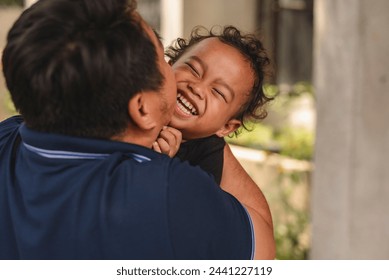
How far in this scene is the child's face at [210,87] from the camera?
2.08 meters

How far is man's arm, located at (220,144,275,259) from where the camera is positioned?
1537 mm

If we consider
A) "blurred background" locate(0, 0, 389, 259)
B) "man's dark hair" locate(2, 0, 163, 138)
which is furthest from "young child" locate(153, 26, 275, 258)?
"blurred background" locate(0, 0, 389, 259)

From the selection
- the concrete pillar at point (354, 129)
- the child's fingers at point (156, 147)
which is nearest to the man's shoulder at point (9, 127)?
the child's fingers at point (156, 147)

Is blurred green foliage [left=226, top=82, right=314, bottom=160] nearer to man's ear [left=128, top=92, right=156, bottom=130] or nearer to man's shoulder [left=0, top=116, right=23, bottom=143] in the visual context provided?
man's shoulder [left=0, top=116, right=23, bottom=143]

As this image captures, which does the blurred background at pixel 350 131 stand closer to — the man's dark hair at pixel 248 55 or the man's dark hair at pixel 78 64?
the man's dark hair at pixel 248 55

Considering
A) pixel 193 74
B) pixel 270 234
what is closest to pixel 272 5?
pixel 193 74

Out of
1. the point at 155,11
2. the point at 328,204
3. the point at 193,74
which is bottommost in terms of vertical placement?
the point at 328,204

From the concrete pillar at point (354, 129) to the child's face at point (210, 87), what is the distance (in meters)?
2.11

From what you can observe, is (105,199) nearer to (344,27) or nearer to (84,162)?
(84,162)

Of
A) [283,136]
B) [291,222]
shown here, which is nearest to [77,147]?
[291,222]
